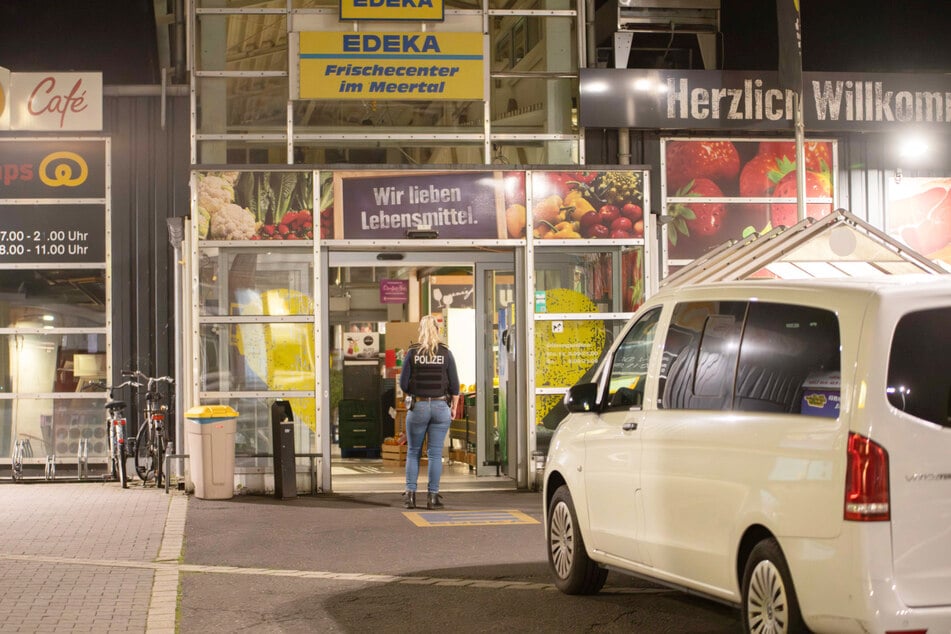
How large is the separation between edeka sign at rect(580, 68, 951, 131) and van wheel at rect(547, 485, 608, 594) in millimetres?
8228

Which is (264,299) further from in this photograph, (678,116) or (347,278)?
(347,278)

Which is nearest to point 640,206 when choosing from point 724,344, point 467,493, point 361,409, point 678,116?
point 678,116

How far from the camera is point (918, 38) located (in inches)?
798

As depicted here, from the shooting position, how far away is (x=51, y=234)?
17375mm

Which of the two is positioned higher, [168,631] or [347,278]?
[347,278]

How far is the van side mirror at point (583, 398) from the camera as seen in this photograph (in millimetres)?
8414

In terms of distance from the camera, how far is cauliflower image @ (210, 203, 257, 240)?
15555 millimetres

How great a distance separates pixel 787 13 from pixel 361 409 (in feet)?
27.8

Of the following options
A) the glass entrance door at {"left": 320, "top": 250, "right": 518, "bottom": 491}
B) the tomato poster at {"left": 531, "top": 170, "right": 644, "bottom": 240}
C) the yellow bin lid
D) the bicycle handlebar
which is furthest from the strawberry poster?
the bicycle handlebar

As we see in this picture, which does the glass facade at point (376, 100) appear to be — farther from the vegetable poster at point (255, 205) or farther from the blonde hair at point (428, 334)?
the blonde hair at point (428, 334)

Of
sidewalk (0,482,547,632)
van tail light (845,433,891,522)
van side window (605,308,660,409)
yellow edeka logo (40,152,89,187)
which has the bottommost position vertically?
sidewalk (0,482,547,632)

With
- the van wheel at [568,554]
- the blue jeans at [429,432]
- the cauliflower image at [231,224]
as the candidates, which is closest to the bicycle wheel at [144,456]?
the cauliflower image at [231,224]

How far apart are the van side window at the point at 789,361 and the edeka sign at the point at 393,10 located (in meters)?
10.4

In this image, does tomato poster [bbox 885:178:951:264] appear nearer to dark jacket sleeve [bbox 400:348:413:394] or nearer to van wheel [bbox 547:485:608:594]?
dark jacket sleeve [bbox 400:348:413:394]
